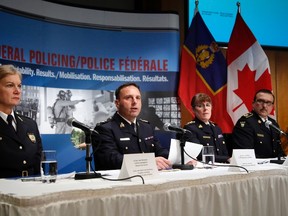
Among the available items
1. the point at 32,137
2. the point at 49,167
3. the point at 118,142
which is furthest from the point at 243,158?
the point at 32,137

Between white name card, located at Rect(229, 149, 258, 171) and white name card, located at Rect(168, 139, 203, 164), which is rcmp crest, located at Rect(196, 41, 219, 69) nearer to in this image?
white name card, located at Rect(168, 139, 203, 164)

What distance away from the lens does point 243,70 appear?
17.8 feet

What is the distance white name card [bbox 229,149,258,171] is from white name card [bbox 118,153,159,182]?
70cm

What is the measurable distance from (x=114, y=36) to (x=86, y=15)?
0.39 m

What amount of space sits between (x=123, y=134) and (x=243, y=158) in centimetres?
100

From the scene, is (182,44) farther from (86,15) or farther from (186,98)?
(86,15)

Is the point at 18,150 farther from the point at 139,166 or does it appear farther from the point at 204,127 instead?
the point at 204,127

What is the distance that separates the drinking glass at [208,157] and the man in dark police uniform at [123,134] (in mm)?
465

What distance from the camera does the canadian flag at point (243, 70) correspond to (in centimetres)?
530

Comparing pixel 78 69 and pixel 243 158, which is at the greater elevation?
pixel 78 69

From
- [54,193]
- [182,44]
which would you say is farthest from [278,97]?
[54,193]

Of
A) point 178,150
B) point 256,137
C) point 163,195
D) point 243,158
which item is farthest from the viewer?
point 256,137

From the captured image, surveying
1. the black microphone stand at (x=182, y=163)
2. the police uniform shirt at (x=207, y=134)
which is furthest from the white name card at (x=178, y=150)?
the police uniform shirt at (x=207, y=134)

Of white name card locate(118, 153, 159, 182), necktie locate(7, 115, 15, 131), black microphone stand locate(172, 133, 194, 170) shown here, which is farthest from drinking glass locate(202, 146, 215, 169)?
necktie locate(7, 115, 15, 131)
